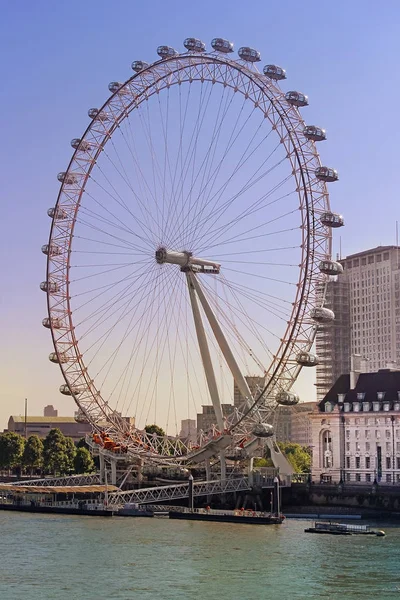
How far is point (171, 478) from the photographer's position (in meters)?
107

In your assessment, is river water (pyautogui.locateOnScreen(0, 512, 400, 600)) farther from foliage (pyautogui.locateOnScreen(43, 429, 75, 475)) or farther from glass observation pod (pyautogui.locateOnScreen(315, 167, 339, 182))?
foliage (pyautogui.locateOnScreen(43, 429, 75, 475))

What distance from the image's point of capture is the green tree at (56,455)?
13688 cm

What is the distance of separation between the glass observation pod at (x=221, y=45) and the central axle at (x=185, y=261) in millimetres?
15483

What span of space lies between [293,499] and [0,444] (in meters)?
52.0

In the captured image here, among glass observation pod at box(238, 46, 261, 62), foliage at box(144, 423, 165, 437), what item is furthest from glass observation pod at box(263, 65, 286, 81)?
foliage at box(144, 423, 165, 437)

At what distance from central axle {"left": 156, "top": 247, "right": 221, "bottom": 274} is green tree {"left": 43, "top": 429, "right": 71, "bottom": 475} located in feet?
174

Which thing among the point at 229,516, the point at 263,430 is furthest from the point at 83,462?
the point at 229,516

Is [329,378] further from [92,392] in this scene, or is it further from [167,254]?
[167,254]

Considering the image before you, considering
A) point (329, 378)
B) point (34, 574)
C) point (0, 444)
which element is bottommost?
point (34, 574)

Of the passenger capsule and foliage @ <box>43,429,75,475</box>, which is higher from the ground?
the passenger capsule

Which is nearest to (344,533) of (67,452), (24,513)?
(24,513)

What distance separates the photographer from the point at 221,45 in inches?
3497

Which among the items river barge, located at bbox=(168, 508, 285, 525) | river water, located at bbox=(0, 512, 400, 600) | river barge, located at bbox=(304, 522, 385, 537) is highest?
river barge, located at bbox=(168, 508, 285, 525)

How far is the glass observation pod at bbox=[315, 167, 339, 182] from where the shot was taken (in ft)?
287
